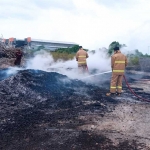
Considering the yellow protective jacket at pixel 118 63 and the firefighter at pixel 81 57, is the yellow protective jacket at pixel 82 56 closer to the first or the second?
the firefighter at pixel 81 57

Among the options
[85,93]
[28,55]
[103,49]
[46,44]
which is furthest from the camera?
[46,44]

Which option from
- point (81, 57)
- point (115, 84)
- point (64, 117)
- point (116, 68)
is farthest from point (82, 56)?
point (64, 117)

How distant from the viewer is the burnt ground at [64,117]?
15.5ft

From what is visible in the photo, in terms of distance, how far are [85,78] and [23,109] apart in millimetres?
6121

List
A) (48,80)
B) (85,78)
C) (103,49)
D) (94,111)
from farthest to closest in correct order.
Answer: (103,49)
(85,78)
(48,80)
(94,111)

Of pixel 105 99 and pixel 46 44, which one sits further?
pixel 46 44

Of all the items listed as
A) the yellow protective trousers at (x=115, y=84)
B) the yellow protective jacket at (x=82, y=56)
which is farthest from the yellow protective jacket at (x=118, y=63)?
the yellow protective jacket at (x=82, y=56)

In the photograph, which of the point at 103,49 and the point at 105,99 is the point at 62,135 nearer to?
the point at 105,99

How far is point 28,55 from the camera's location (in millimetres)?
19938

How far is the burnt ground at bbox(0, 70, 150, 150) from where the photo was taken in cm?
473

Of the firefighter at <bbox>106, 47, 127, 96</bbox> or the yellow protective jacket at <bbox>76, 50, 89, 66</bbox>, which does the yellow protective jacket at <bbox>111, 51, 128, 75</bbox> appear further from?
the yellow protective jacket at <bbox>76, 50, 89, 66</bbox>

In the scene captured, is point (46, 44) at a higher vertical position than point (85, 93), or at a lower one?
higher

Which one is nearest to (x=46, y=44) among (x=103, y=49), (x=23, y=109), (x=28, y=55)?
(x=28, y=55)

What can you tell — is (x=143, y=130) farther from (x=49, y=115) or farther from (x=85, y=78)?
(x=85, y=78)
